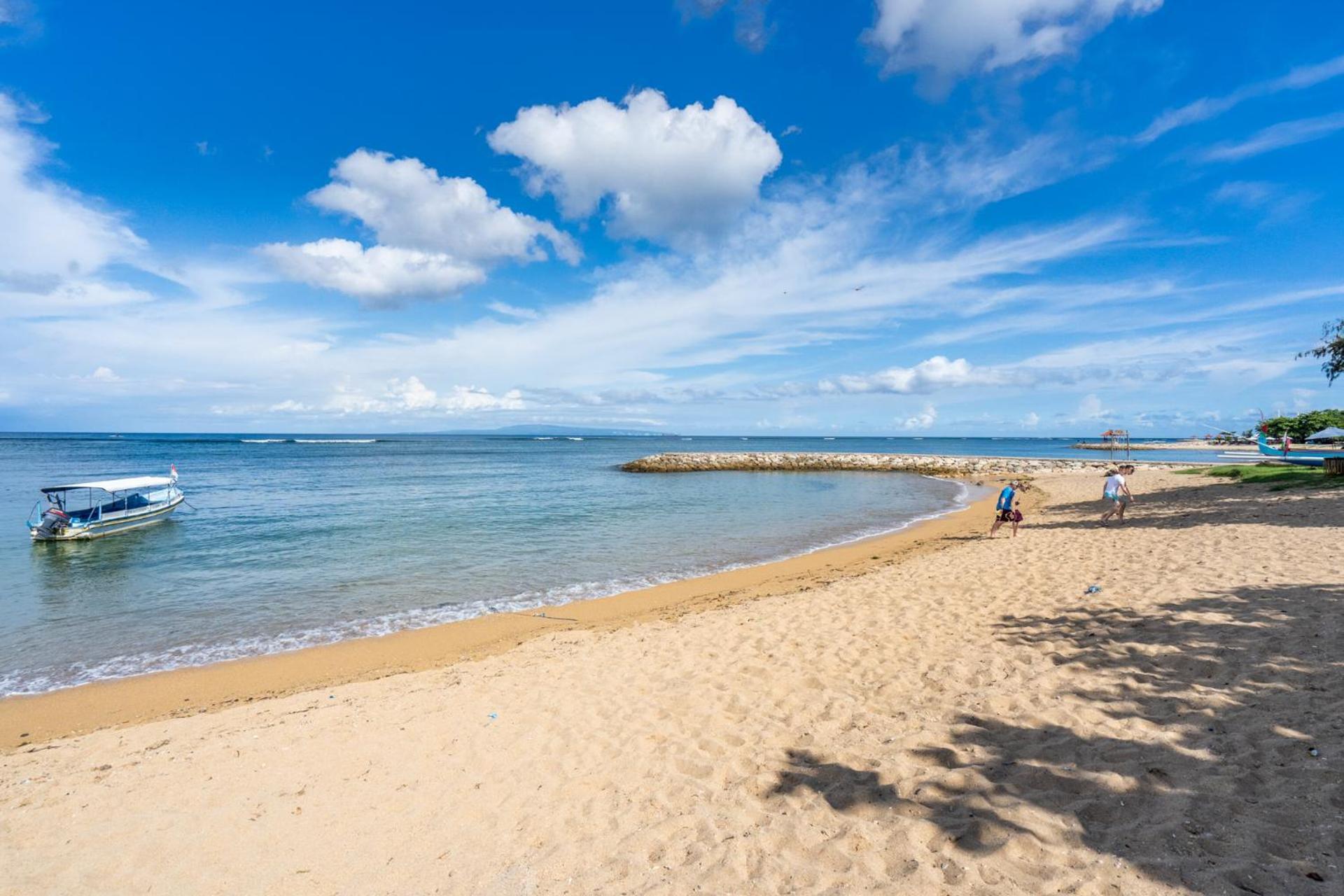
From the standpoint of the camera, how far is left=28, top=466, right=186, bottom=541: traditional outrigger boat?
21562 millimetres

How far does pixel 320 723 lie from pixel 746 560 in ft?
40.4

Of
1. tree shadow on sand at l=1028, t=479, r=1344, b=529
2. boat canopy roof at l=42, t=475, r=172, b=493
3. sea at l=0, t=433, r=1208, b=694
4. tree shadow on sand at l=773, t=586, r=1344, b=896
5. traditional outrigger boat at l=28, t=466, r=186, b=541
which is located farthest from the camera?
boat canopy roof at l=42, t=475, r=172, b=493

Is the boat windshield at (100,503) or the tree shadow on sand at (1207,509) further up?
the tree shadow on sand at (1207,509)

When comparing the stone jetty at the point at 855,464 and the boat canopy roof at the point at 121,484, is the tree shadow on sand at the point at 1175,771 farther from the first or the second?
the stone jetty at the point at 855,464

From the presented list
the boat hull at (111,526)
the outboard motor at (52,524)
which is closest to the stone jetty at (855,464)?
the boat hull at (111,526)

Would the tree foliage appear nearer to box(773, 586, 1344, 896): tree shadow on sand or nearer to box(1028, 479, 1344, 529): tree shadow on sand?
box(1028, 479, 1344, 529): tree shadow on sand

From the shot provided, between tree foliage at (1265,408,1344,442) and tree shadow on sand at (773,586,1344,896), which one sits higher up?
tree foliage at (1265,408,1344,442)

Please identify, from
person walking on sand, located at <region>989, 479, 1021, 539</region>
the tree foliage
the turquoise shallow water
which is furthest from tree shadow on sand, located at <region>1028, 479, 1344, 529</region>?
the tree foliage

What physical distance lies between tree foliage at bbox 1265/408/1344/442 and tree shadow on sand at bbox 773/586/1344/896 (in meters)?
74.6

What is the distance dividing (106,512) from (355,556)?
1685cm

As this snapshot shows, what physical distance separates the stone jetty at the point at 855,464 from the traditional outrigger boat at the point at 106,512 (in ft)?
120

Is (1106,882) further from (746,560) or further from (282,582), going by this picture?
(282,582)

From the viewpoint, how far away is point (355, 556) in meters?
17.9

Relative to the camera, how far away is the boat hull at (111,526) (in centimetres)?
2131
